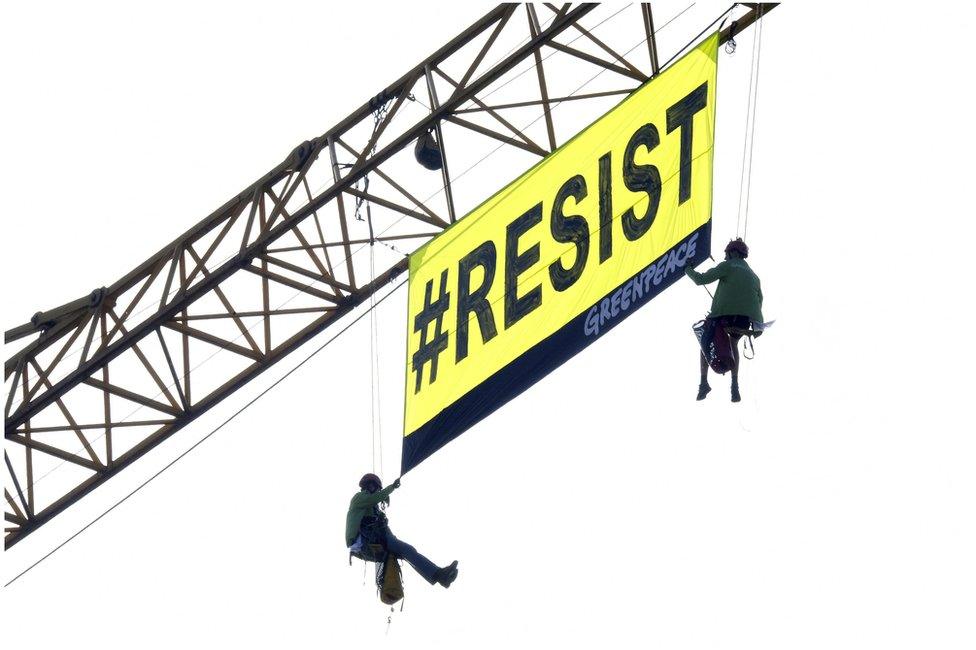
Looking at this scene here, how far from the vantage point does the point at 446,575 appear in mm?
25609

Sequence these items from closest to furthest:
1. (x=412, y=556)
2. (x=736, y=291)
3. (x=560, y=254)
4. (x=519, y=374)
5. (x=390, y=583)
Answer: (x=736, y=291)
(x=519, y=374)
(x=560, y=254)
(x=412, y=556)
(x=390, y=583)

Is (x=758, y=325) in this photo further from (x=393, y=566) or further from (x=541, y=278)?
(x=393, y=566)

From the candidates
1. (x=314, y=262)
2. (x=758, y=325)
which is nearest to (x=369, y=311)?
(x=314, y=262)

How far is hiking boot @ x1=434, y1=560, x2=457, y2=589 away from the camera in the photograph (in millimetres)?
25609

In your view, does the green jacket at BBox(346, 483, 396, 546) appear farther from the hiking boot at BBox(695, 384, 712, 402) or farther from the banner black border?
the hiking boot at BBox(695, 384, 712, 402)

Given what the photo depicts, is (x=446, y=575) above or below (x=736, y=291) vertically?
below

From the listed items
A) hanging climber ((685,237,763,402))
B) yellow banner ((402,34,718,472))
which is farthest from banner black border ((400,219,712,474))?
hanging climber ((685,237,763,402))

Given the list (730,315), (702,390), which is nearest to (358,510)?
(702,390)

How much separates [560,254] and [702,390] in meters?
1.78

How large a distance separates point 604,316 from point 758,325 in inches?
52.2

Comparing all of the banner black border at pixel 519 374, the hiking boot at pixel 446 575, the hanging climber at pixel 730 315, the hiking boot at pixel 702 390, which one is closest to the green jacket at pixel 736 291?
the hanging climber at pixel 730 315

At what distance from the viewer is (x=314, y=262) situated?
2672 centimetres

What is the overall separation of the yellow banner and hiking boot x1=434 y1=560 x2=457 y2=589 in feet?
3.35

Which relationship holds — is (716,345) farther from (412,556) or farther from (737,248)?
(412,556)
